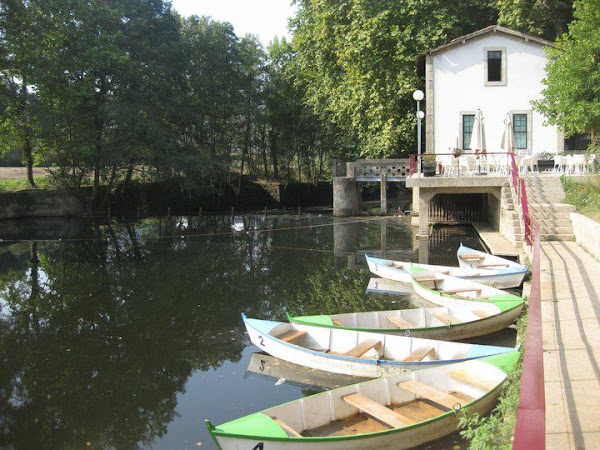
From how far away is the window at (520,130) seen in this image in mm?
26031

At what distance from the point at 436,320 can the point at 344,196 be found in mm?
22641

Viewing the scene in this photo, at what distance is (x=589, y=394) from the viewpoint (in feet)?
19.0

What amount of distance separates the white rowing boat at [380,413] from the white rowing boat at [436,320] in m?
2.31

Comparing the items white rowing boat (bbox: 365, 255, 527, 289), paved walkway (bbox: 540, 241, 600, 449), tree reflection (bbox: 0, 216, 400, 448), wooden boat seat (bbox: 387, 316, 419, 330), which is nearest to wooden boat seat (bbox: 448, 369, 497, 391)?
paved walkway (bbox: 540, 241, 600, 449)

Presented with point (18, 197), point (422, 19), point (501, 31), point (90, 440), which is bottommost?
point (90, 440)

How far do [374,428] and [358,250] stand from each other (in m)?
14.5

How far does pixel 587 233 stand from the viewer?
13703 mm

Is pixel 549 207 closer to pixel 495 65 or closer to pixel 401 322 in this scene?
pixel 401 322

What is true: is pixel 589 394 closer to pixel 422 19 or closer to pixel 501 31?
pixel 501 31

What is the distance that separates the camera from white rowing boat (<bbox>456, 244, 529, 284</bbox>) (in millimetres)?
13395

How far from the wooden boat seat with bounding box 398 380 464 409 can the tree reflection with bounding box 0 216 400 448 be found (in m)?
3.31

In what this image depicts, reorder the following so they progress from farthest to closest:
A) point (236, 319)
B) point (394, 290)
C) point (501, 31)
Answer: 1. point (501, 31)
2. point (394, 290)
3. point (236, 319)

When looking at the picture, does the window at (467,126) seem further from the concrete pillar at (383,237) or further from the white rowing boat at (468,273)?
the white rowing boat at (468,273)

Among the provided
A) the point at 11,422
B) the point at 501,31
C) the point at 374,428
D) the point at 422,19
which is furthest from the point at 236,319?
the point at 422,19
